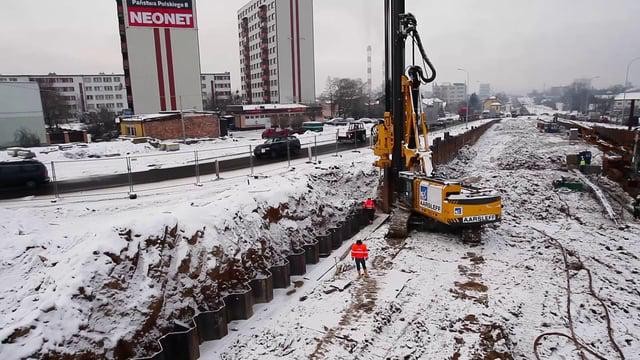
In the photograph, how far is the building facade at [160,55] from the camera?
49906mm

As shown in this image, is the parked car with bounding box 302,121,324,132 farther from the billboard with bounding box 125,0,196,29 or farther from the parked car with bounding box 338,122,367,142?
the billboard with bounding box 125,0,196,29

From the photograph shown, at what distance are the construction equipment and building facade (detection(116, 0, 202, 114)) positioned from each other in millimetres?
38547

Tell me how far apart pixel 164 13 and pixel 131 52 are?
6.30 m

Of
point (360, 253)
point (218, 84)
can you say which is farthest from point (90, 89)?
point (360, 253)

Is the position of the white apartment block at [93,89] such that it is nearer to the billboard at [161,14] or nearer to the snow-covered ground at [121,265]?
the billboard at [161,14]

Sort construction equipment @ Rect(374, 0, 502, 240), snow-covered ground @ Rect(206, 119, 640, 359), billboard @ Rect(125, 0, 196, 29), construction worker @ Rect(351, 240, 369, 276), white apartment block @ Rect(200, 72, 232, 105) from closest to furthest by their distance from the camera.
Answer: snow-covered ground @ Rect(206, 119, 640, 359) < construction worker @ Rect(351, 240, 369, 276) < construction equipment @ Rect(374, 0, 502, 240) < billboard @ Rect(125, 0, 196, 29) < white apartment block @ Rect(200, 72, 232, 105)

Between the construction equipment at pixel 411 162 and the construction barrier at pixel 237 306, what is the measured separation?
3.35m

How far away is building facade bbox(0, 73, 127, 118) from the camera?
115 m

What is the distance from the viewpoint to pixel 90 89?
4712 inches

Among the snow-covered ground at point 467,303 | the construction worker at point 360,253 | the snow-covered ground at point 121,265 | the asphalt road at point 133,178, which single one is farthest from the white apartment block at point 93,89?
the construction worker at point 360,253

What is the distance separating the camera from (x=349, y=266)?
1261 cm

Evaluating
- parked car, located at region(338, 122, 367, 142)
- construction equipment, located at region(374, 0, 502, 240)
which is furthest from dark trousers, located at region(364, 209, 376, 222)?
parked car, located at region(338, 122, 367, 142)

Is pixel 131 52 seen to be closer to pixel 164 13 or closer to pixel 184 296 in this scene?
pixel 164 13

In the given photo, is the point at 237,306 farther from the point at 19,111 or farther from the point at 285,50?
the point at 285,50
